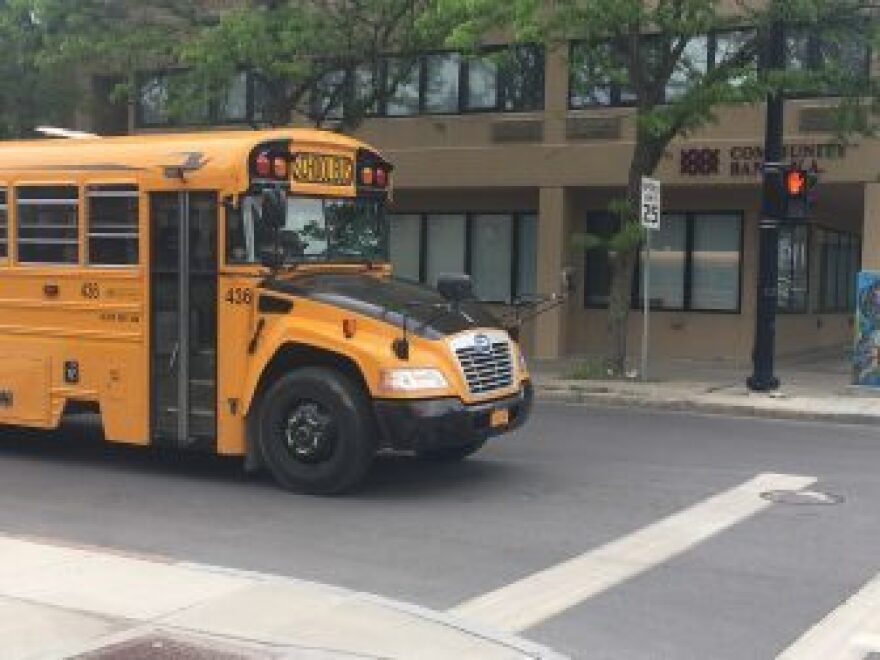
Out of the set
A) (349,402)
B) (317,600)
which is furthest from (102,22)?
(317,600)

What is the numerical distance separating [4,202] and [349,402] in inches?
159

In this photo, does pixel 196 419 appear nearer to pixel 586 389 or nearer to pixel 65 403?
pixel 65 403

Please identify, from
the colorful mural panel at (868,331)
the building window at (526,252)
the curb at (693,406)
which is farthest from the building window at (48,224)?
the building window at (526,252)

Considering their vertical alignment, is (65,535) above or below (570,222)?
below

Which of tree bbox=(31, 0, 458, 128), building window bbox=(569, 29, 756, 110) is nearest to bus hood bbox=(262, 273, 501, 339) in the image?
building window bbox=(569, 29, 756, 110)

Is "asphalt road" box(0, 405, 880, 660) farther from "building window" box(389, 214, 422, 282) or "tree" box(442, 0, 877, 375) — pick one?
"building window" box(389, 214, 422, 282)

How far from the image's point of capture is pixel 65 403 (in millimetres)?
10938

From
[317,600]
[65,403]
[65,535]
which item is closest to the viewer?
[317,600]

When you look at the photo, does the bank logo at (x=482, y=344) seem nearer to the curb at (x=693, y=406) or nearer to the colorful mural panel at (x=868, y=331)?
the curb at (x=693, y=406)

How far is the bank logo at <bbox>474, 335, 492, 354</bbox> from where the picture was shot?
9.77m

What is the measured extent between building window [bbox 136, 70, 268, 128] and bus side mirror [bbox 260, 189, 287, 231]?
12.6 meters

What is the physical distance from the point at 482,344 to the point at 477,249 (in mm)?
16274

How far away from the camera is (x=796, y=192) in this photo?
17312 mm

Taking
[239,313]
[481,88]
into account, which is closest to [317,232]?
[239,313]
